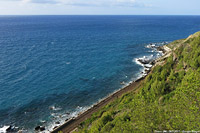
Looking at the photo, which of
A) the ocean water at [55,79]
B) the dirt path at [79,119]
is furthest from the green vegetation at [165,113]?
the ocean water at [55,79]

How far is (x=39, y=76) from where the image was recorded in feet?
250

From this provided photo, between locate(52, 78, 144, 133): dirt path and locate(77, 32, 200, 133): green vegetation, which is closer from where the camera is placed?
locate(77, 32, 200, 133): green vegetation

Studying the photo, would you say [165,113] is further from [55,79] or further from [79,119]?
[55,79]

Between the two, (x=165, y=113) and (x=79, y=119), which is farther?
(x=79, y=119)

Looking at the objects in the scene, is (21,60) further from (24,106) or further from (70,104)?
(70,104)

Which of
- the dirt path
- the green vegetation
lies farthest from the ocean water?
the green vegetation

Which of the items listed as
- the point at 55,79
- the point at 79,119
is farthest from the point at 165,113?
the point at 55,79

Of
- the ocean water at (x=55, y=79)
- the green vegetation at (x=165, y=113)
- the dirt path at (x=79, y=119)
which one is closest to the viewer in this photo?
the green vegetation at (x=165, y=113)

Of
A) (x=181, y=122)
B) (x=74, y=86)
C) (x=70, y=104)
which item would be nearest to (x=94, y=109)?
(x=70, y=104)

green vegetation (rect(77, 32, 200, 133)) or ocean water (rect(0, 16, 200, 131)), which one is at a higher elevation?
green vegetation (rect(77, 32, 200, 133))

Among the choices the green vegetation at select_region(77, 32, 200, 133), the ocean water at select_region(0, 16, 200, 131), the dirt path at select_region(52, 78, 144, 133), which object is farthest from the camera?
the ocean water at select_region(0, 16, 200, 131)

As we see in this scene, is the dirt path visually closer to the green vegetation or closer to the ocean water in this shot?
the ocean water

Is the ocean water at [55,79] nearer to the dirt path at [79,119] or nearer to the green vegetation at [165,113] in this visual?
the dirt path at [79,119]

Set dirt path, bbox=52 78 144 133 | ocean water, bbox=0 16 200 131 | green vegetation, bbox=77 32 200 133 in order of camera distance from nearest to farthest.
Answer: green vegetation, bbox=77 32 200 133, dirt path, bbox=52 78 144 133, ocean water, bbox=0 16 200 131
